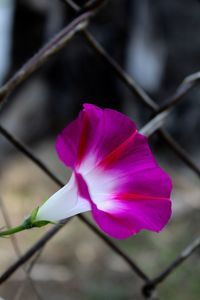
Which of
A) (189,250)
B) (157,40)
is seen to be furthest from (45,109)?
(189,250)

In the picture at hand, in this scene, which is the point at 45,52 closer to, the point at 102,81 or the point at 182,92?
the point at 182,92

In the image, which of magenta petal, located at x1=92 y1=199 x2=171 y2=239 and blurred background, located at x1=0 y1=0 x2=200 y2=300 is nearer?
magenta petal, located at x1=92 y1=199 x2=171 y2=239

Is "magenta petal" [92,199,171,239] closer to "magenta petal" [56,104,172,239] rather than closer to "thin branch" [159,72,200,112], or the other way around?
"magenta petal" [56,104,172,239]

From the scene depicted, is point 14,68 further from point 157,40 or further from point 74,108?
point 157,40

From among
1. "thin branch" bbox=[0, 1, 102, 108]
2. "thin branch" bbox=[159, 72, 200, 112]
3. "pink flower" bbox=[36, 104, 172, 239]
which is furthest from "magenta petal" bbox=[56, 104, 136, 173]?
"thin branch" bbox=[159, 72, 200, 112]

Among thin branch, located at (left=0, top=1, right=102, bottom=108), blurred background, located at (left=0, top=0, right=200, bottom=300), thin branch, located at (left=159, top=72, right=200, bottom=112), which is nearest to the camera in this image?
thin branch, located at (left=0, top=1, right=102, bottom=108)

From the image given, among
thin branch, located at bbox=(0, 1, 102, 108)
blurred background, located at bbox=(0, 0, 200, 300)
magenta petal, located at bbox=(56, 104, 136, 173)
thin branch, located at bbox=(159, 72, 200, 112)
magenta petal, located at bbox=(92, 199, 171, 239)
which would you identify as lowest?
blurred background, located at bbox=(0, 0, 200, 300)

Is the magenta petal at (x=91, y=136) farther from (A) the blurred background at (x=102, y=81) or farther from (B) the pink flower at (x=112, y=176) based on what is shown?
(A) the blurred background at (x=102, y=81)

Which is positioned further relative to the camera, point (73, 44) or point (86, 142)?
point (73, 44)
